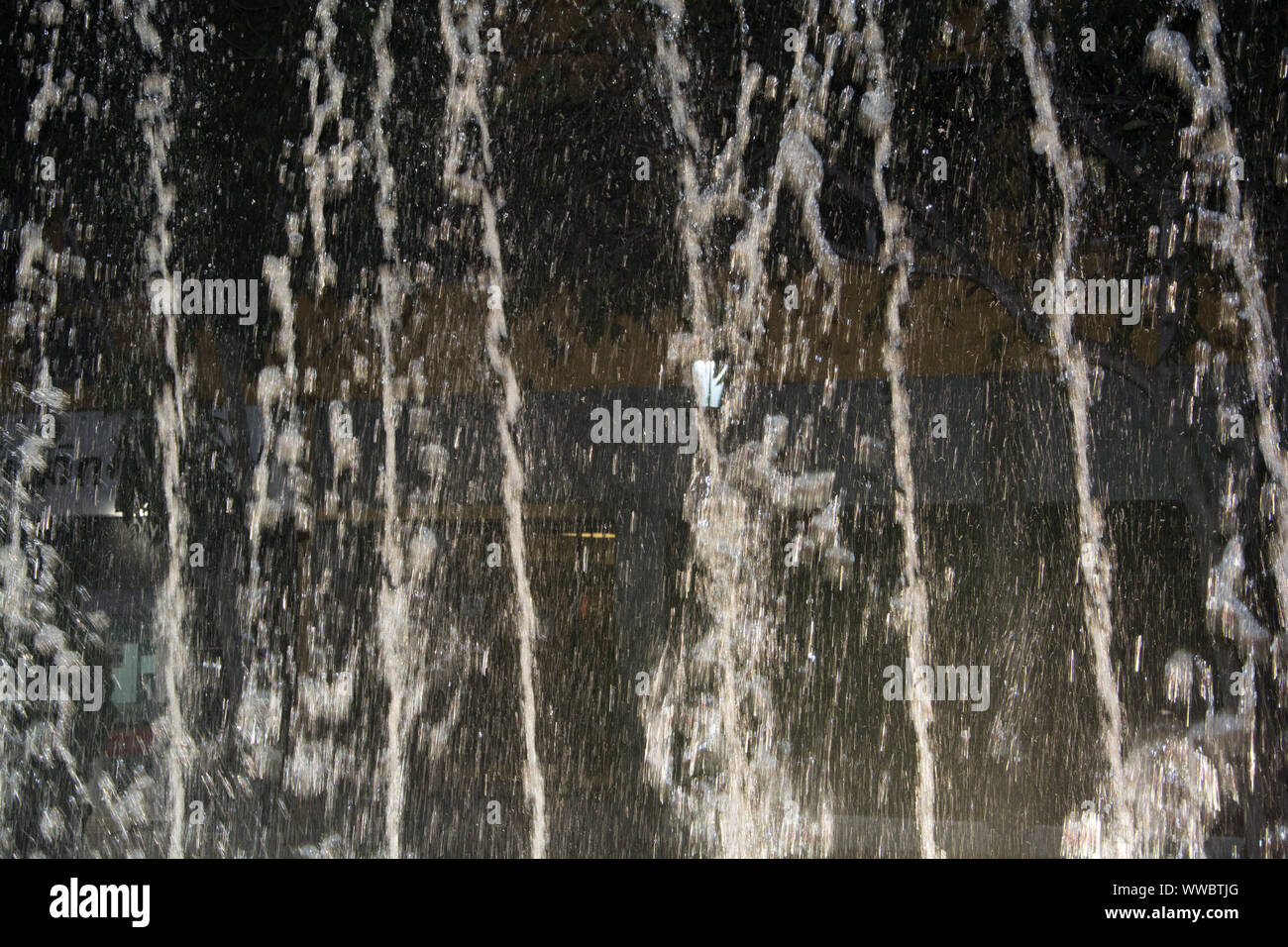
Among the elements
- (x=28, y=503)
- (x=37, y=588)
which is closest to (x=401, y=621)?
(x=37, y=588)

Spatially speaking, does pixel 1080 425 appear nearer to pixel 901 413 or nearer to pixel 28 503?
pixel 901 413

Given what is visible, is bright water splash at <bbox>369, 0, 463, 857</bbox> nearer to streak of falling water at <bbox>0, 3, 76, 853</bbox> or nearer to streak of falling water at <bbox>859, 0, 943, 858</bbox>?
streak of falling water at <bbox>0, 3, 76, 853</bbox>

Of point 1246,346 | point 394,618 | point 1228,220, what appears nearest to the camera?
point 1228,220

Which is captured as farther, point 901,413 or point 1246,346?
point 901,413

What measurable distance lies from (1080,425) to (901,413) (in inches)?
43.3

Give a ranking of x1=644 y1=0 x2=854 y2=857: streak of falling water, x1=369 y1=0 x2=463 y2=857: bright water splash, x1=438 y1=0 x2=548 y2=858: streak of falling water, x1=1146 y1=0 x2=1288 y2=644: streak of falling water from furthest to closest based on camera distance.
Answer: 1. x1=369 y1=0 x2=463 y2=857: bright water splash
2. x1=438 y1=0 x2=548 y2=858: streak of falling water
3. x1=644 y1=0 x2=854 y2=857: streak of falling water
4. x1=1146 y1=0 x2=1288 y2=644: streak of falling water

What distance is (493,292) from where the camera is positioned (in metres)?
6.73

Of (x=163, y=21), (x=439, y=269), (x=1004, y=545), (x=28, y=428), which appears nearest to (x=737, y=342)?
(x=439, y=269)

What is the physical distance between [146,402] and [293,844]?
239 cm

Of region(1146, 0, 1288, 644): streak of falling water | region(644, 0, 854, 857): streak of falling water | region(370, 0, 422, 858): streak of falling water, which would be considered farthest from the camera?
region(370, 0, 422, 858): streak of falling water

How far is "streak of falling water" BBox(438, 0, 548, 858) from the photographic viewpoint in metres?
5.82

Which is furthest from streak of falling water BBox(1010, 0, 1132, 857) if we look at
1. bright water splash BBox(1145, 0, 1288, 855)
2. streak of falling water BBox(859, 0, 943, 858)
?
streak of falling water BBox(859, 0, 943, 858)

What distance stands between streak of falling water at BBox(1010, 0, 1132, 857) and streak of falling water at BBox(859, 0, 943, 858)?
604 millimetres

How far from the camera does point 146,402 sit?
20.8 ft
